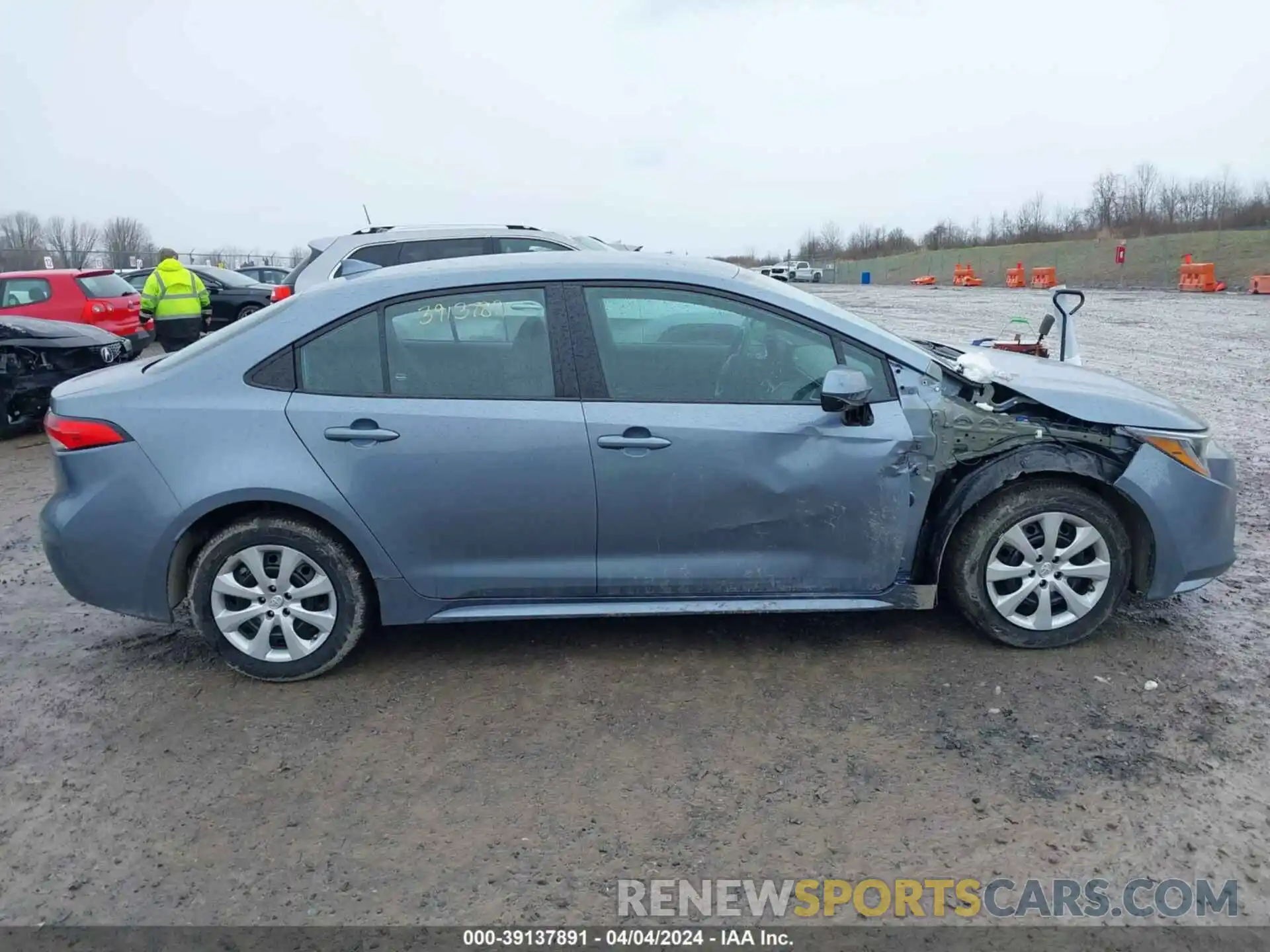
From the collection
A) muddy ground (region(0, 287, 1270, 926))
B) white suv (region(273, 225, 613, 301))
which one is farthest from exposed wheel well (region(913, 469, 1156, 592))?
white suv (region(273, 225, 613, 301))

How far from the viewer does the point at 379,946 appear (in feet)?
8.36

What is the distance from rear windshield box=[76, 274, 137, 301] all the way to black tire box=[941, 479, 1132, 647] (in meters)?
13.3

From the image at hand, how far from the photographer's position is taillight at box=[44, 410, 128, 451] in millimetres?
3898

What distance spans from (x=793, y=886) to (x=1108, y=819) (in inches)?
40.9

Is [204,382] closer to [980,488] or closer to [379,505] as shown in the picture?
[379,505]

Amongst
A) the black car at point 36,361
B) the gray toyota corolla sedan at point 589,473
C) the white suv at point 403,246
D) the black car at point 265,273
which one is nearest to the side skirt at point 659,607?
the gray toyota corolla sedan at point 589,473

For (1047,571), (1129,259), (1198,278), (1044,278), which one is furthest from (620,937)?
(1129,259)

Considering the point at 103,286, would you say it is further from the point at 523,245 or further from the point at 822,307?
the point at 822,307

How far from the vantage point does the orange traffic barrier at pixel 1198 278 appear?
32.0m

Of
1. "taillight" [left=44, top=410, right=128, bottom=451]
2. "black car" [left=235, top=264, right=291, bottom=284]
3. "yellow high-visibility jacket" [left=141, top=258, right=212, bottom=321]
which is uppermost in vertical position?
"black car" [left=235, top=264, right=291, bottom=284]

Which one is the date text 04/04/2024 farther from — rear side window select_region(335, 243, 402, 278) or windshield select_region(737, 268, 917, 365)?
rear side window select_region(335, 243, 402, 278)

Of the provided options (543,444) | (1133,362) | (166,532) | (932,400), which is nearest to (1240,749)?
(932,400)

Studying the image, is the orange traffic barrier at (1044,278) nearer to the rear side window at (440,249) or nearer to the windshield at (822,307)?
the rear side window at (440,249)

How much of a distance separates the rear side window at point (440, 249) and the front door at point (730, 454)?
4.97 m
